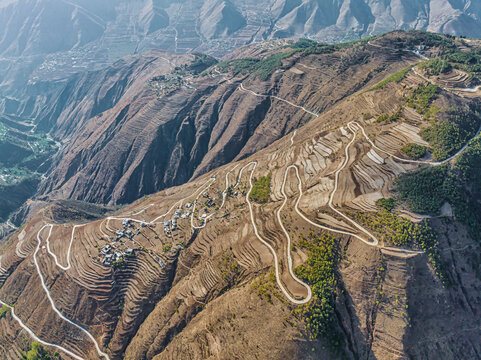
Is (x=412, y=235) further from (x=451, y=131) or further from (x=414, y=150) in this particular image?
(x=451, y=131)

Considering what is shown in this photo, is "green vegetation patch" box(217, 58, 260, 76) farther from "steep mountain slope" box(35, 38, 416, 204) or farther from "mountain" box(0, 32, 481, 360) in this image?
"mountain" box(0, 32, 481, 360)

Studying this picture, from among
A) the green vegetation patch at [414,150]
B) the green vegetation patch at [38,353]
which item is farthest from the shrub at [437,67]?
the green vegetation patch at [38,353]

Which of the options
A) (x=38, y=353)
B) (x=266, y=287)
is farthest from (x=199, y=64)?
(x=38, y=353)

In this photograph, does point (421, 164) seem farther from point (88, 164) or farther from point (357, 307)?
point (88, 164)

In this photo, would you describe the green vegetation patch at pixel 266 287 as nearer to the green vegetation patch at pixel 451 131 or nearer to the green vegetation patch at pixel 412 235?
the green vegetation patch at pixel 412 235

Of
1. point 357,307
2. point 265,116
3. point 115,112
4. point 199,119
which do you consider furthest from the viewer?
point 115,112

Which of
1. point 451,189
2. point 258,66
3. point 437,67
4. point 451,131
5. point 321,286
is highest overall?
point 437,67

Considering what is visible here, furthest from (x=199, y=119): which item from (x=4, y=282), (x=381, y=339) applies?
(x=381, y=339)
